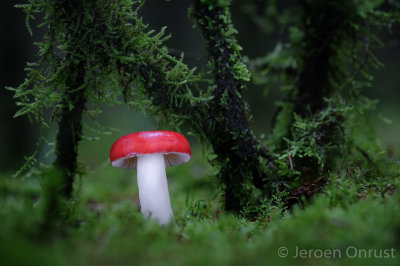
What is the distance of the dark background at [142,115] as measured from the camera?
4.96 m

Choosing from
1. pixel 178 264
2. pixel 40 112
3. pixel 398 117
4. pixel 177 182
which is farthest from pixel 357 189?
pixel 398 117

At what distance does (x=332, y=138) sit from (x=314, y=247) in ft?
3.91

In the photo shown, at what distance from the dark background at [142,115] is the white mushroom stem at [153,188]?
102 inches

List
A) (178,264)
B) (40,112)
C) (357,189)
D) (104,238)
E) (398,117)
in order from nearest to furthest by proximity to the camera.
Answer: (178,264) < (104,238) < (357,189) < (40,112) < (398,117)

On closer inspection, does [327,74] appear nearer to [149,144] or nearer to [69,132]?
[149,144]

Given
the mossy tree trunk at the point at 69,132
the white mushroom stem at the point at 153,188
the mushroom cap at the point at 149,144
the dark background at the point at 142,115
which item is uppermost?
the dark background at the point at 142,115

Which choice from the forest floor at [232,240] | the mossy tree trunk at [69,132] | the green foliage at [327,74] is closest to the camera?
the forest floor at [232,240]

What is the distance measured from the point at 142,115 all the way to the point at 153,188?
4836mm

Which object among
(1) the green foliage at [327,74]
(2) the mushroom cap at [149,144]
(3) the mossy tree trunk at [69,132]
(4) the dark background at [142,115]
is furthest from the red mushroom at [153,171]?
(4) the dark background at [142,115]

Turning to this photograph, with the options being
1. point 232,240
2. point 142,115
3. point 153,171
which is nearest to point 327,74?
point 153,171

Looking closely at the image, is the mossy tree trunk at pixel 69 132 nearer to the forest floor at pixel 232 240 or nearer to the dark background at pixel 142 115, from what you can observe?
the forest floor at pixel 232 240

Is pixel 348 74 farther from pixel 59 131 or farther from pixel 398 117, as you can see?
pixel 398 117

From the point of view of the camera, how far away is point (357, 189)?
1.57 meters

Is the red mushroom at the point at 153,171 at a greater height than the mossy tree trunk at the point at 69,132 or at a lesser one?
lesser
